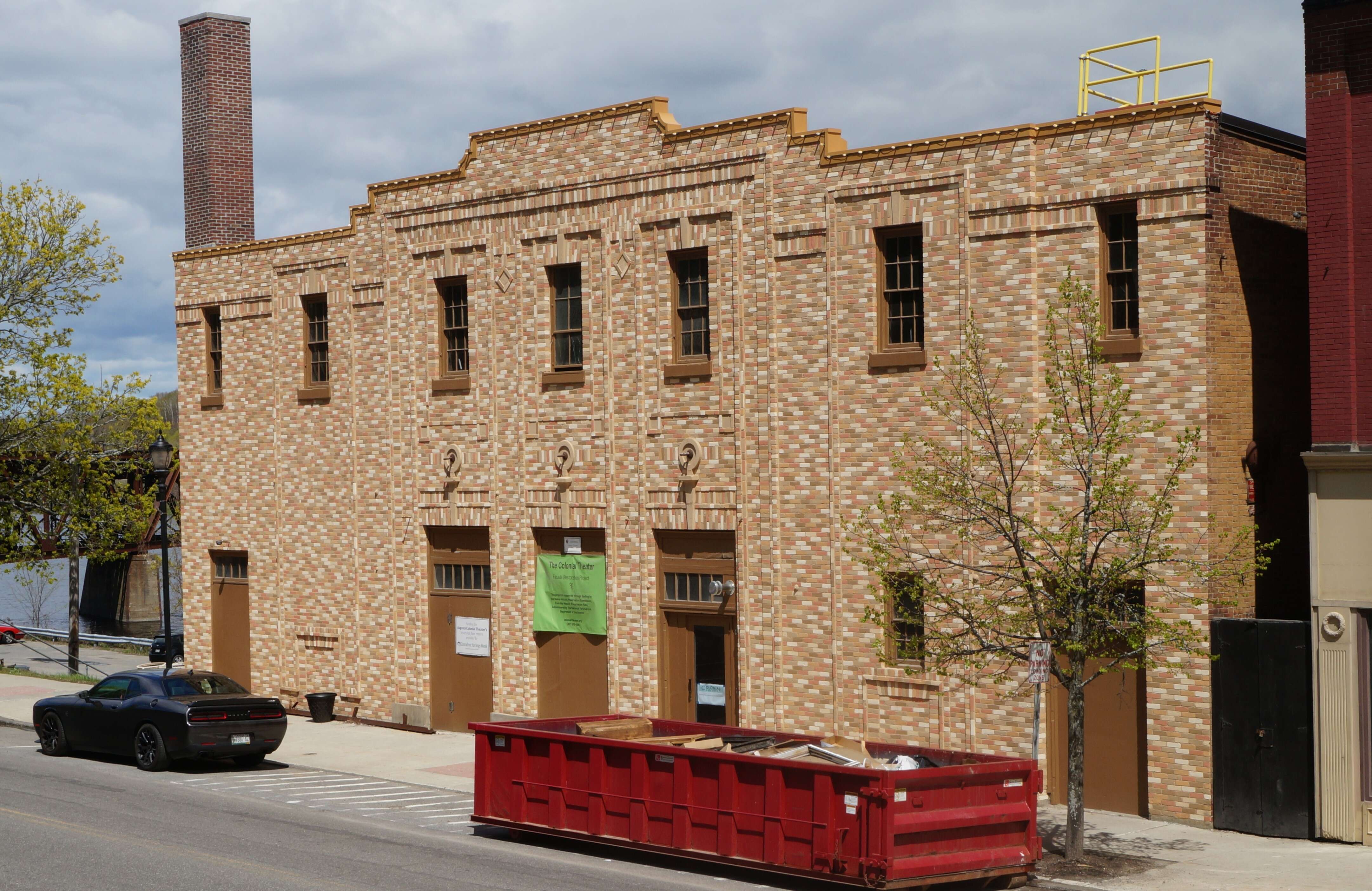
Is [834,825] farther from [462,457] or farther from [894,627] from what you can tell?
[462,457]

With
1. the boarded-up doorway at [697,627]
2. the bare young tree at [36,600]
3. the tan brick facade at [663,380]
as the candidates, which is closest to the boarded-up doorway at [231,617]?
the tan brick facade at [663,380]

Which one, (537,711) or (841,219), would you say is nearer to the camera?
(841,219)

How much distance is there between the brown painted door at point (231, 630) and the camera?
3092 cm

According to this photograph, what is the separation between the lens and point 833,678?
830 inches

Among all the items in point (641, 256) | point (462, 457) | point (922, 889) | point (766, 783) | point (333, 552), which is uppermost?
point (641, 256)

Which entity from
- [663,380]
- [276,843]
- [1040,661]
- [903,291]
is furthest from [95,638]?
[1040,661]

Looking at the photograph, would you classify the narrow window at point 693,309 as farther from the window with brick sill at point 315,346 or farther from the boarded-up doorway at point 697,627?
the window with brick sill at point 315,346

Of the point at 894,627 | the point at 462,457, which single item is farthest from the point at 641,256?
the point at 894,627

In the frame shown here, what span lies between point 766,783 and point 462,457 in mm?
12633

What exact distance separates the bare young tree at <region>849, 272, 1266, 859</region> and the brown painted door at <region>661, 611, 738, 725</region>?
3083mm

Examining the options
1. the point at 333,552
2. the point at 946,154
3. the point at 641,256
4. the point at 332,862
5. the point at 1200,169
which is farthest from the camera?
the point at 333,552

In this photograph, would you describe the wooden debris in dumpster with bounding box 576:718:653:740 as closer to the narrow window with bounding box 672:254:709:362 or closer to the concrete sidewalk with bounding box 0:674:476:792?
the concrete sidewalk with bounding box 0:674:476:792

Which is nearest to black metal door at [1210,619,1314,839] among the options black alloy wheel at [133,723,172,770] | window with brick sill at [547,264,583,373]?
window with brick sill at [547,264,583,373]

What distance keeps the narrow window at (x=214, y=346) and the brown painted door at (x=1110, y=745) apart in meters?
19.8
